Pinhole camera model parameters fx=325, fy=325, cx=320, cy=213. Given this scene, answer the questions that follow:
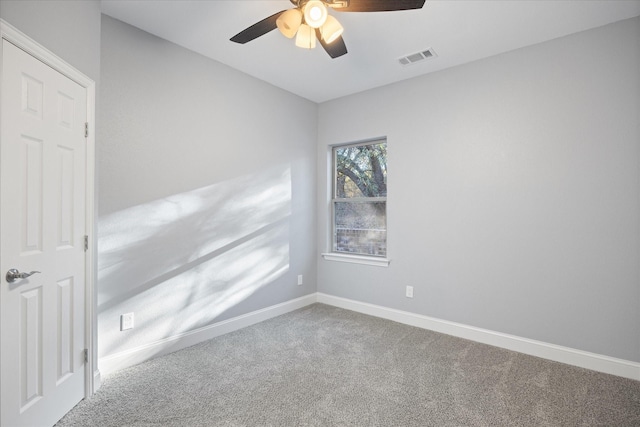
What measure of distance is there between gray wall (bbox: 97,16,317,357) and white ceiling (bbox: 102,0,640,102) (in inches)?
9.9

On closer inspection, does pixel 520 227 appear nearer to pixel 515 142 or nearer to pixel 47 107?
pixel 515 142

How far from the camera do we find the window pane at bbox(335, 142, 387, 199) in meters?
4.04

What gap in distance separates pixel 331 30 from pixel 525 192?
221cm

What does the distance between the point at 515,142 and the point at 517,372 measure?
1.96 m

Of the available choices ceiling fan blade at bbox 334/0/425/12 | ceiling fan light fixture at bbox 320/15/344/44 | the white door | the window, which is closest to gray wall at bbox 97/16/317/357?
the white door

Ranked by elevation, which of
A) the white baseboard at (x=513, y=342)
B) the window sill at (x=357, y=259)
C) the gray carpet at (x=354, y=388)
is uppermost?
the window sill at (x=357, y=259)

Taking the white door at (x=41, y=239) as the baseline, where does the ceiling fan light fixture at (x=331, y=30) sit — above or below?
above

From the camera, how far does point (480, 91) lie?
317 cm

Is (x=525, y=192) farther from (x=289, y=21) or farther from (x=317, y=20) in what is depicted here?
(x=289, y=21)

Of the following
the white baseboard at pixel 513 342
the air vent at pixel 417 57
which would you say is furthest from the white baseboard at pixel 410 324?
the air vent at pixel 417 57

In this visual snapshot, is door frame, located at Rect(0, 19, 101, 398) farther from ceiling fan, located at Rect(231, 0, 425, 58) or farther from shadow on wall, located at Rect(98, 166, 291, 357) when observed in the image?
ceiling fan, located at Rect(231, 0, 425, 58)

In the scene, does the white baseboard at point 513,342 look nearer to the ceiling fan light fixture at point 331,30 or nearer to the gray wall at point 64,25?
the ceiling fan light fixture at point 331,30

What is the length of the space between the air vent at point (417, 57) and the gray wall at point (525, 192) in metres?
0.38

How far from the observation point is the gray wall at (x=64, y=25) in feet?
5.30
